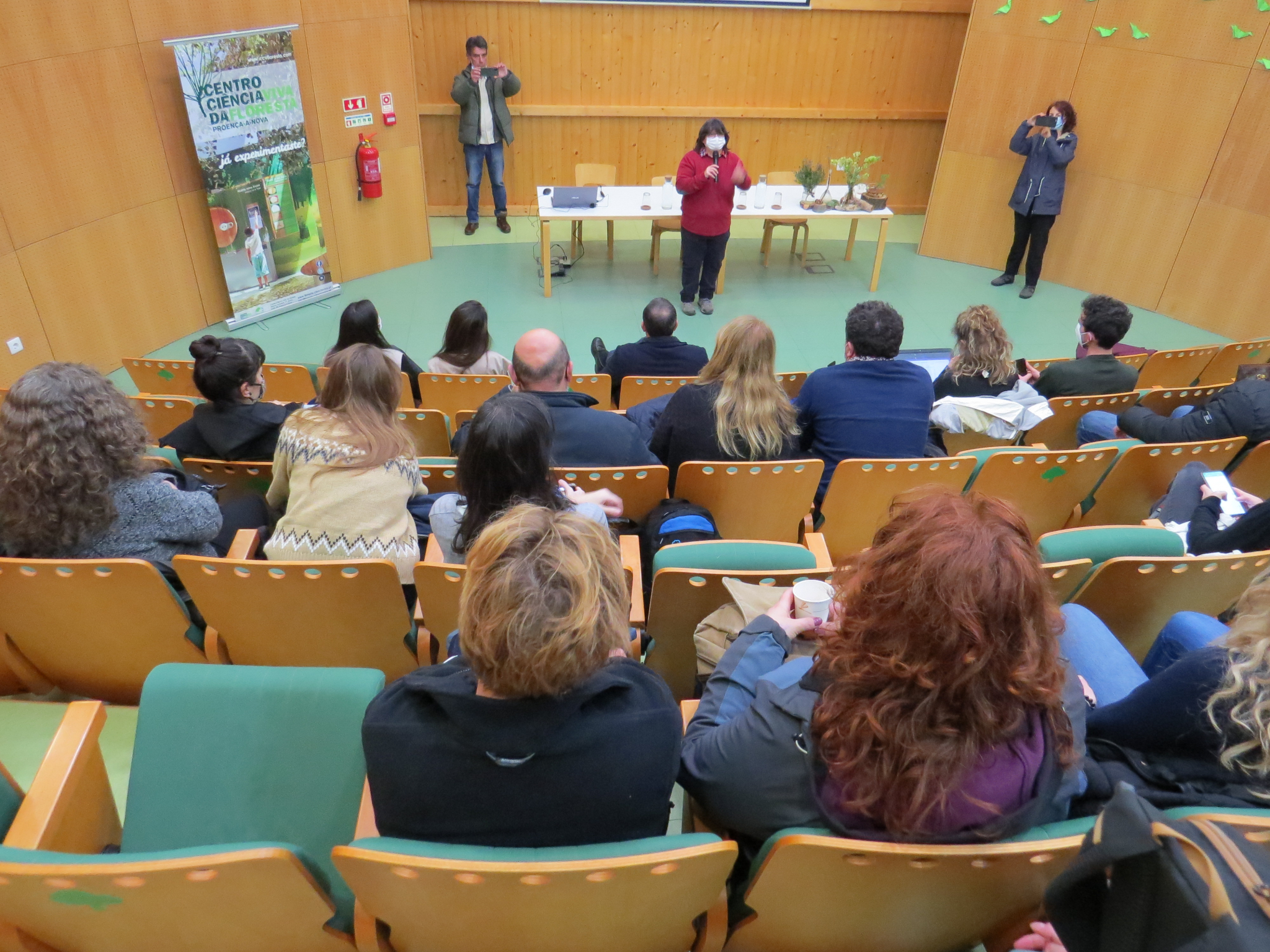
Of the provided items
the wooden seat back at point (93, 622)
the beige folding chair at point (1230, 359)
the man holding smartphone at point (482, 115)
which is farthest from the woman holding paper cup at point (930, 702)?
the man holding smartphone at point (482, 115)

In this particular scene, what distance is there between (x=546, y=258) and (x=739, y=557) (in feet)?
15.5

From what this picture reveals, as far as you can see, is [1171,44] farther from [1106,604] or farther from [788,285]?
[1106,604]

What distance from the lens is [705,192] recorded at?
607 cm

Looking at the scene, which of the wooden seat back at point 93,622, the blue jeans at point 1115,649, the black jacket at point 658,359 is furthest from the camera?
the black jacket at point 658,359

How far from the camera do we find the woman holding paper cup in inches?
50.3

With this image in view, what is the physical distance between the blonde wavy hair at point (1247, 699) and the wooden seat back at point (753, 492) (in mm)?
1397

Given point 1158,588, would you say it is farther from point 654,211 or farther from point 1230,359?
point 654,211

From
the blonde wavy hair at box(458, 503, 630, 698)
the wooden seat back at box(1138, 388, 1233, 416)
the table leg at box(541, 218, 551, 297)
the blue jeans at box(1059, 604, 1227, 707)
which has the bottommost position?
the table leg at box(541, 218, 551, 297)

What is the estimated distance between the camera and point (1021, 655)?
1295 mm

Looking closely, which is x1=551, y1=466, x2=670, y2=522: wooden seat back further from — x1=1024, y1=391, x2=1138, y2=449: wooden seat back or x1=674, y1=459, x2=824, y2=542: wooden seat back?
x1=1024, y1=391, x2=1138, y2=449: wooden seat back

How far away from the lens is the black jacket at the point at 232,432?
9.71 feet

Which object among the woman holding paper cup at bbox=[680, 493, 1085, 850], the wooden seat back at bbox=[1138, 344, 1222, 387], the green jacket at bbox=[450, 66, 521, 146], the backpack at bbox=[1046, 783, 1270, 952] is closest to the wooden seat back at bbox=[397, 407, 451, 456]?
the woman holding paper cup at bbox=[680, 493, 1085, 850]

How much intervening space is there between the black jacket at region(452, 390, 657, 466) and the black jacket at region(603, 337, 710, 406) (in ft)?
4.99

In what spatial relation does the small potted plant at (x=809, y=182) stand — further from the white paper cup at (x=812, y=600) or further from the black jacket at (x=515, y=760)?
the black jacket at (x=515, y=760)
